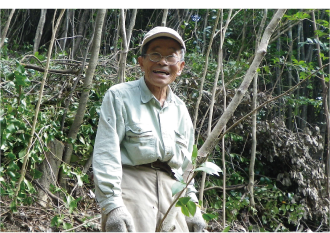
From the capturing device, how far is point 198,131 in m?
5.46

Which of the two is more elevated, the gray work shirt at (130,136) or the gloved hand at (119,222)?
the gray work shirt at (130,136)

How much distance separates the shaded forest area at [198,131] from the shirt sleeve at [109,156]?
0.54 meters

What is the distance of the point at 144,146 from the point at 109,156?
0.20 meters

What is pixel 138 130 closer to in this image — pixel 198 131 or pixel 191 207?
pixel 191 207

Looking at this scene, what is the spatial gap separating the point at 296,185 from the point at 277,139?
0.72 meters

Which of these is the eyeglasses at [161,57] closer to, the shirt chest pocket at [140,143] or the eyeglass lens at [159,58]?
the eyeglass lens at [159,58]

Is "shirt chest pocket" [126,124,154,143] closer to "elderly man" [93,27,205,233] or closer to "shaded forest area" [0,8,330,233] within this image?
"elderly man" [93,27,205,233]

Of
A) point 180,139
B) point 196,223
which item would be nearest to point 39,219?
point 196,223

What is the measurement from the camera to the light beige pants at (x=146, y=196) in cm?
227

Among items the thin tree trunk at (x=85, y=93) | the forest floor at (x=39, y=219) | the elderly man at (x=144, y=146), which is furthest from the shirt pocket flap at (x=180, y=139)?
the thin tree trunk at (x=85, y=93)

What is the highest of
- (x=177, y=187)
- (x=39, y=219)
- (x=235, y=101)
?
(x=235, y=101)

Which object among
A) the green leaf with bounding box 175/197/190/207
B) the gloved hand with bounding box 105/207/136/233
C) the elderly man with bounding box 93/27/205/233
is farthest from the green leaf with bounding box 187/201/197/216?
the gloved hand with bounding box 105/207/136/233

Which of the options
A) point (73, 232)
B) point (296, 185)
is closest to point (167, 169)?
point (73, 232)
